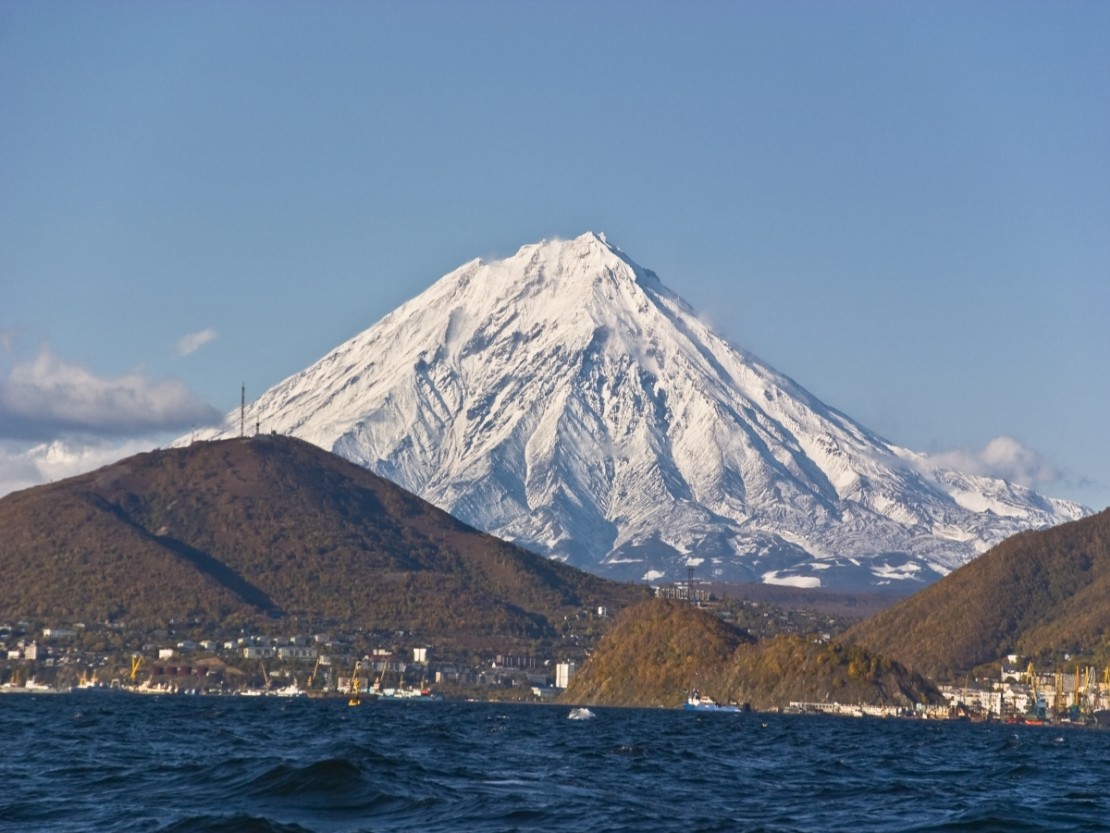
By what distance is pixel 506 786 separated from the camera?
88.9 meters

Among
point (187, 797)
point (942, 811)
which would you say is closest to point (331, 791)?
point (187, 797)

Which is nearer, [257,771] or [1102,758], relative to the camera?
[257,771]

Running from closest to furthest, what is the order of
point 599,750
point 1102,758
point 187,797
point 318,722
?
1. point 187,797
2. point 599,750
3. point 1102,758
4. point 318,722

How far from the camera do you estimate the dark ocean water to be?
243 feet

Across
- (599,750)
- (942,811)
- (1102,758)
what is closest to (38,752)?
(599,750)

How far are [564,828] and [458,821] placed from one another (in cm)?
411

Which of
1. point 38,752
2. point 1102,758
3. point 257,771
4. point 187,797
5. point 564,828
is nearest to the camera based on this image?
point 564,828

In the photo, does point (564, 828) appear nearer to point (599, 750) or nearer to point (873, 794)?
point (873, 794)

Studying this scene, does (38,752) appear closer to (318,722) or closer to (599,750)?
(599,750)

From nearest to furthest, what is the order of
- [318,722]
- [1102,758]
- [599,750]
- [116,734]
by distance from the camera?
[599,750] < [116,734] < [1102,758] < [318,722]

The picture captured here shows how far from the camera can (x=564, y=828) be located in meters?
71.7

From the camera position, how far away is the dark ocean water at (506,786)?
243 feet

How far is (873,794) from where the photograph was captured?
92.1 m

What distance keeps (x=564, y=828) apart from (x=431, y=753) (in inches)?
1825
